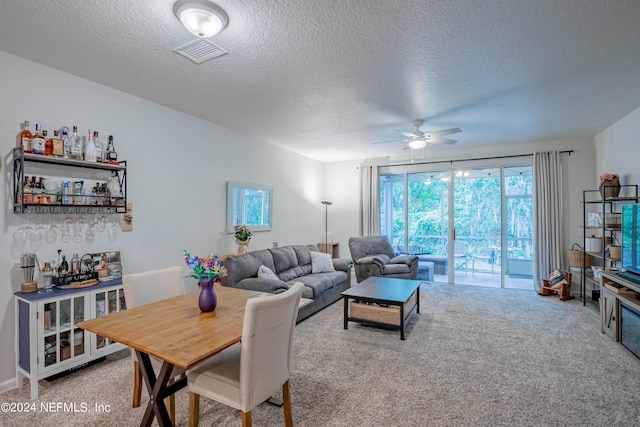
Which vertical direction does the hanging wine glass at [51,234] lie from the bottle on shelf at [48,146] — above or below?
below

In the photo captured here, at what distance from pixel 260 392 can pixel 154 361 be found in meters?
0.91

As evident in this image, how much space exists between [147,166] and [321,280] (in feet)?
8.70

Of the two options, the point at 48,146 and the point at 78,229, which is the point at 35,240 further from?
the point at 48,146

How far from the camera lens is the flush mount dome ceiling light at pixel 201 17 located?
6.08ft

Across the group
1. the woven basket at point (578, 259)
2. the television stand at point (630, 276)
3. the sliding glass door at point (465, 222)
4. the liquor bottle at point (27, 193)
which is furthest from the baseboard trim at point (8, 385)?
the woven basket at point (578, 259)

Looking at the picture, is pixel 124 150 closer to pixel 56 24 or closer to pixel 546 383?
pixel 56 24

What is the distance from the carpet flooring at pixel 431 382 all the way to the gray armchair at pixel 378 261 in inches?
60.0

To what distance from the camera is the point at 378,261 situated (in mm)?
5223

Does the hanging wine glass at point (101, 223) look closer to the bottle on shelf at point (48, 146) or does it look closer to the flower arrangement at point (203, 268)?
the bottle on shelf at point (48, 146)

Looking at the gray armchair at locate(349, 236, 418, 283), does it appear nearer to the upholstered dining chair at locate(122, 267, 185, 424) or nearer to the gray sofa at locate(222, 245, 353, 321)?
the gray sofa at locate(222, 245, 353, 321)

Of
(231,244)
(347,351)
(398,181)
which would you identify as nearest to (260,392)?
(347,351)

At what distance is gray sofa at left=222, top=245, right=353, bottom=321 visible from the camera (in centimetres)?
374

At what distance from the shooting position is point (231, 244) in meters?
4.60

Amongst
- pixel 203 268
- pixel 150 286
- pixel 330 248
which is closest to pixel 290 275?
pixel 330 248
